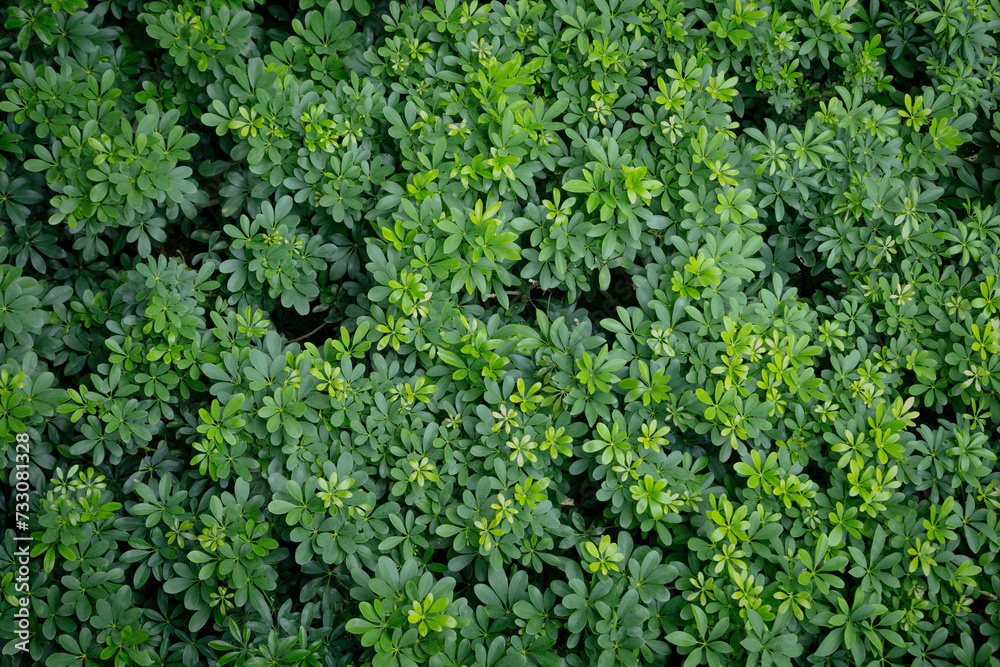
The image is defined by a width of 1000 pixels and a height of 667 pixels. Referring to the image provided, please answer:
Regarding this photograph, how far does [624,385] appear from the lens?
7.87ft

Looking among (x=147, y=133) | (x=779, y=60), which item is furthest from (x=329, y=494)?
(x=779, y=60)

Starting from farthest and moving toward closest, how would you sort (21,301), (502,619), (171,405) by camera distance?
1. (171,405)
2. (21,301)
3. (502,619)

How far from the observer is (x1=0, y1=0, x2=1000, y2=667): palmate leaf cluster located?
2.33 metres

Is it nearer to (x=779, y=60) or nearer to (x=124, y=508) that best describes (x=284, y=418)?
(x=124, y=508)

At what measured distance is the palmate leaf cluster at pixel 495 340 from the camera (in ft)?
7.64

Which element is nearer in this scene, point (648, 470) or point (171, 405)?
point (648, 470)

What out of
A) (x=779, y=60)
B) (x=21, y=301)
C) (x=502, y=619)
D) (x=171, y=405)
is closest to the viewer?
(x=502, y=619)

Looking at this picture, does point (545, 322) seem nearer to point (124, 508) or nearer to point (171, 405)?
point (171, 405)

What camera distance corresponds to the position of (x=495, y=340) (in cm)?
245

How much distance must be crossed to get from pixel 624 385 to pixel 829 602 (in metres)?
1.06

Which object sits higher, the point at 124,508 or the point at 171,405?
the point at 171,405

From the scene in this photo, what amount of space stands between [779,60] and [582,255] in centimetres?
129

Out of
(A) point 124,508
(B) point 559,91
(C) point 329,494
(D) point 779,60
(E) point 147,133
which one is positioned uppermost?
(D) point 779,60

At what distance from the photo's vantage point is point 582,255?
2.56 metres
